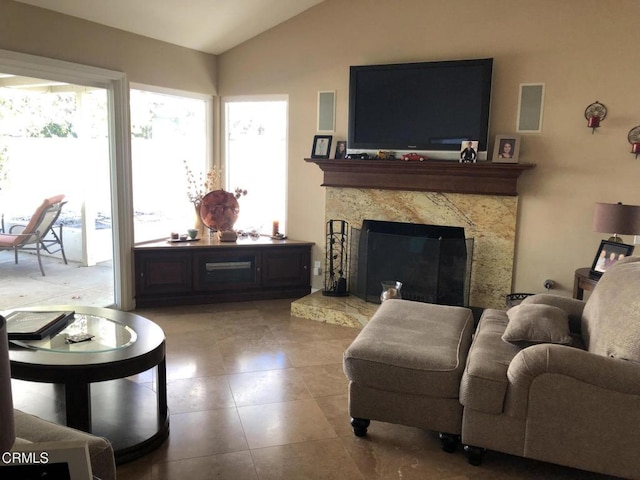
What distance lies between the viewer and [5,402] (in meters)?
1.00

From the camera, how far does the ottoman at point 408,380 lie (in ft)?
8.58

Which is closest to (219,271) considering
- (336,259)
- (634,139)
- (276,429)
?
(336,259)

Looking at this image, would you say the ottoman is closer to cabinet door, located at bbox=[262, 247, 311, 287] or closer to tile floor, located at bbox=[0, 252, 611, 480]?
tile floor, located at bbox=[0, 252, 611, 480]

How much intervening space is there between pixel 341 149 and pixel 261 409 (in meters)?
2.80

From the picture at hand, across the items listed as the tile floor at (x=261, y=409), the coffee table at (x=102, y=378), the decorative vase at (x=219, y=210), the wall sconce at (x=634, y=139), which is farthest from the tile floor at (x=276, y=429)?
the wall sconce at (x=634, y=139)

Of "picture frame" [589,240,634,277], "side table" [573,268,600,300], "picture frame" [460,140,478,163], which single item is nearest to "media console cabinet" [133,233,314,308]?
"picture frame" [460,140,478,163]

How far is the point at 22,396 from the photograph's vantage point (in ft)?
10.3

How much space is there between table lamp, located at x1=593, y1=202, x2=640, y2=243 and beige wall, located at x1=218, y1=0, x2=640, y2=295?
1.79ft

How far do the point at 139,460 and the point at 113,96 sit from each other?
10.7ft

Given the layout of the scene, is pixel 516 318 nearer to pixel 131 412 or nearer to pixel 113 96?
pixel 131 412

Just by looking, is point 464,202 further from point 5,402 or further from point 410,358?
point 5,402

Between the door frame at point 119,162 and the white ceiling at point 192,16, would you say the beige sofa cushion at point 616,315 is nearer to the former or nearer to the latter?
the white ceiling at point 192,16

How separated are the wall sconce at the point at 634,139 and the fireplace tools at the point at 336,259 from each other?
2.51m

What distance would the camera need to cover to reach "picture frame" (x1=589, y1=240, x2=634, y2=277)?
3.83 m
